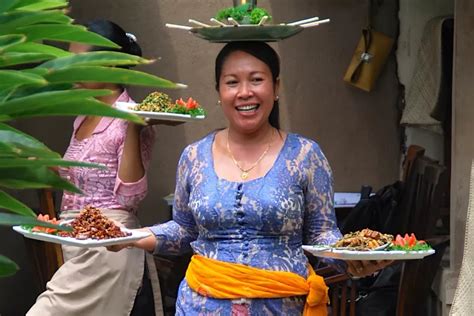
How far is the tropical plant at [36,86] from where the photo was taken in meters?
1.23

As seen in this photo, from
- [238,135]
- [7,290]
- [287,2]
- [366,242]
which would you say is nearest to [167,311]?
[7,290]

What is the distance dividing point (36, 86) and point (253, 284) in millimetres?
2476

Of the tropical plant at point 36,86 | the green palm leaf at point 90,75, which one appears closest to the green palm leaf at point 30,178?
the tropical plant at point 36,86

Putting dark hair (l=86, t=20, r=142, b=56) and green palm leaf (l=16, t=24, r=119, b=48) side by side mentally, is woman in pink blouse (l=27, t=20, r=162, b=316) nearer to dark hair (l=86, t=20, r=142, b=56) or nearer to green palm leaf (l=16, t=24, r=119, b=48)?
dark hair (l=86, t=20, r=142, b=56)

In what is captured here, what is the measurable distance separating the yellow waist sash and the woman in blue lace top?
0.08 feet

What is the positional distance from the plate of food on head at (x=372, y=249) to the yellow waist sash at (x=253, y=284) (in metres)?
0.17

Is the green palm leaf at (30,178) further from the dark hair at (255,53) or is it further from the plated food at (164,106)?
the plated food at (164,106)

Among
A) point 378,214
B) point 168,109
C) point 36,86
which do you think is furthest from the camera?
point 378,214

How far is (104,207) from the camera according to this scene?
4.81 meters

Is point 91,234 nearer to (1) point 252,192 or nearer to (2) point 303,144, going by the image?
(1) point 252,192

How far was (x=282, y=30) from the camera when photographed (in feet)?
12.3

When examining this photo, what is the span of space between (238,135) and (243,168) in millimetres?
141

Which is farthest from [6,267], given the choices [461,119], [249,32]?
[461,119]

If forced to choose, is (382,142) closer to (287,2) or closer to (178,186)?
(287,2)
